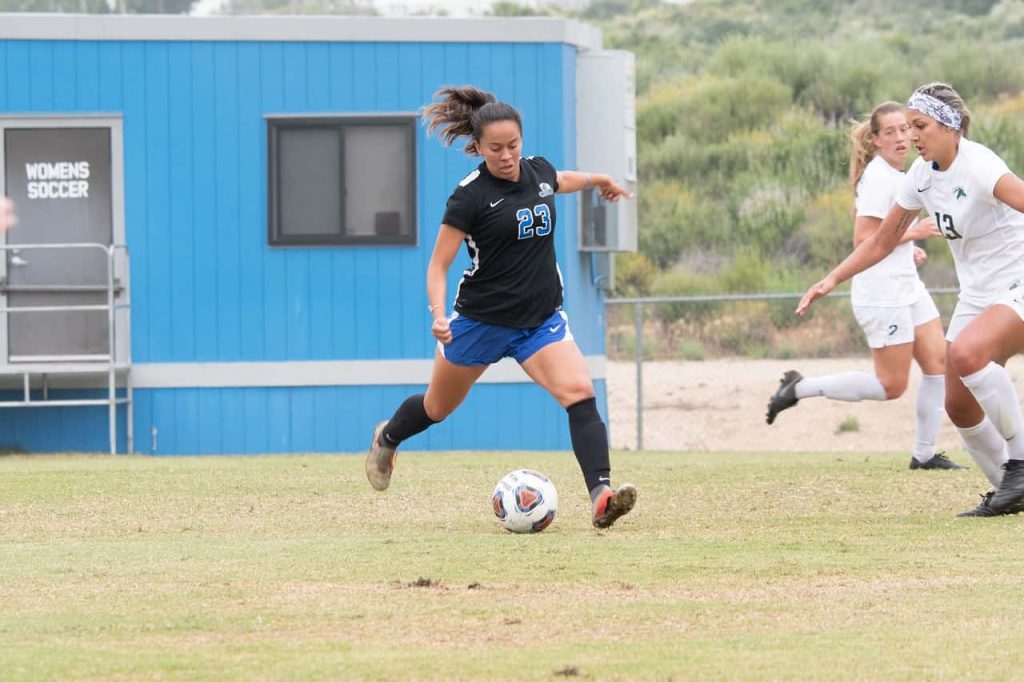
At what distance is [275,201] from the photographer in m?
16.4

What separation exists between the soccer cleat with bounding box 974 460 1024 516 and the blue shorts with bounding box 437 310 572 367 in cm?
214

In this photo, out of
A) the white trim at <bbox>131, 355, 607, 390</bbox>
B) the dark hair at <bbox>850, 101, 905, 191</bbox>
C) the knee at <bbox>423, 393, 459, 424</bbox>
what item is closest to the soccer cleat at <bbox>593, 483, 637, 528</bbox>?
the knee at <bbox>423, 393, 459, 424</bbox>

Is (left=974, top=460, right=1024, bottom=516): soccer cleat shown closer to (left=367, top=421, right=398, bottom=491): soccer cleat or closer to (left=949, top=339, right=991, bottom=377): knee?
(left=949, top=339, right=991, bottom=377): knee

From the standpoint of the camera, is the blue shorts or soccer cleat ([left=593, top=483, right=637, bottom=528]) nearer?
soccer cleat ([left=593, top=483, right=637, bottom=528])

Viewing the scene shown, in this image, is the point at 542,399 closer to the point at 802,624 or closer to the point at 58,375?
the point at 58,375

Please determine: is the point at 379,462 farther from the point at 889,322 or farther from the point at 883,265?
the point at 883,265

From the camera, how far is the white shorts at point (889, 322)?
11.3 metres

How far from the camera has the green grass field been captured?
5.18 metres

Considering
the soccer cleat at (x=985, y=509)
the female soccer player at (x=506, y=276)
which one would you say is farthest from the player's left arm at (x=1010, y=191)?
the female soccer player at (x=506, y=276)

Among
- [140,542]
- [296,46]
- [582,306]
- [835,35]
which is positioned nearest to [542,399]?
[582,306]

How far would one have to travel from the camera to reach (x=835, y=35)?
52906 mm

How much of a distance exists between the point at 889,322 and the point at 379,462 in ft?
11.8

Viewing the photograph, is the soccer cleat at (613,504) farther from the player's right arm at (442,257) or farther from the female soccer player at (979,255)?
the female soccer player at (979,255)

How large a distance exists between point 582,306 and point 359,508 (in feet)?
25.6
